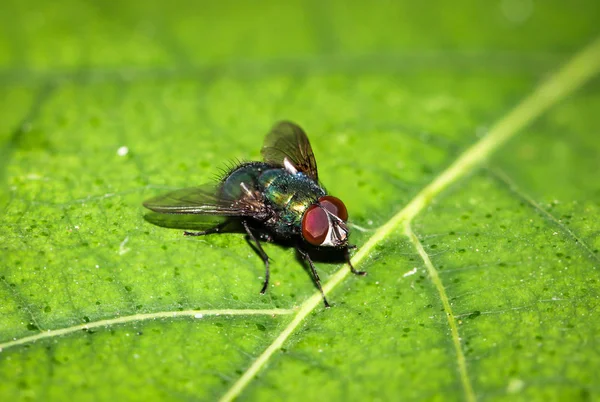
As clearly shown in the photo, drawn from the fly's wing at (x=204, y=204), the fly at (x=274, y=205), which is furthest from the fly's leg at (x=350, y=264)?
the fly's wing at (x=204, y=204)

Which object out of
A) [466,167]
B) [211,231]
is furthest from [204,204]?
[466,167]

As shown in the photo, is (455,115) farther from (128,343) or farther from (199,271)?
(128,343)

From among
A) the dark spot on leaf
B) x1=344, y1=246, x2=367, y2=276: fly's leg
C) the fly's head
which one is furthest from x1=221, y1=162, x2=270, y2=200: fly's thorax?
the dark spot on leaf

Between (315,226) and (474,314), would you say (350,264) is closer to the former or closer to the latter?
(315,226)

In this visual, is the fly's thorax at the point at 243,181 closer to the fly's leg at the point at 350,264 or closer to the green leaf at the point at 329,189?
the green leaf at the point at 329,189

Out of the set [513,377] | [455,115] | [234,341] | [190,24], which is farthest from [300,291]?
[190,24]
